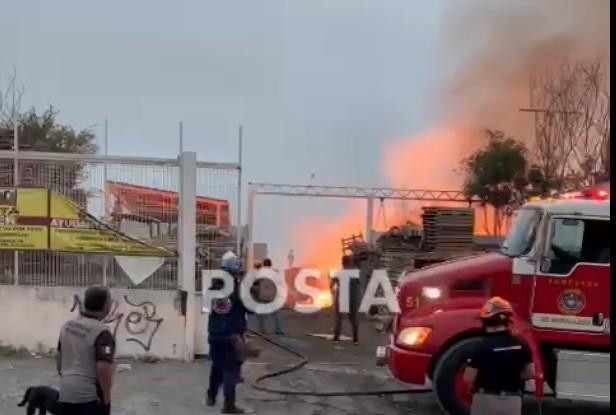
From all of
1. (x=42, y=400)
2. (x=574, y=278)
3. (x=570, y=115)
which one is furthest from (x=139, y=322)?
(x=570, y=115)

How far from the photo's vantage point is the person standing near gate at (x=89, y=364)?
5.30 metres

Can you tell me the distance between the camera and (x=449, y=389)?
8484 millimetres

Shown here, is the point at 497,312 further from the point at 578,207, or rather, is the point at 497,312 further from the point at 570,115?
the point at 570,115

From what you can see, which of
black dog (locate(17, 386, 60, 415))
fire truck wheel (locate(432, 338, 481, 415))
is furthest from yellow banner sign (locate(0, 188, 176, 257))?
black dog (locate(17, 386, 60, 415))

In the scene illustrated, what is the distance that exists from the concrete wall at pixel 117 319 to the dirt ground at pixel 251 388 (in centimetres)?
27

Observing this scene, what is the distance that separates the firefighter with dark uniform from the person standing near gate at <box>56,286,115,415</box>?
10.2ft

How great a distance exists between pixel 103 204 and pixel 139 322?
1.59m

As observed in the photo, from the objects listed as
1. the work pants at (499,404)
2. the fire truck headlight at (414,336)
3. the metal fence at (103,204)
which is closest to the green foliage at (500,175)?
the metal fence at (103,204)

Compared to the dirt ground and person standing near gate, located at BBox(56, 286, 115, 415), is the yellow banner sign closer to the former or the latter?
the dirt ground

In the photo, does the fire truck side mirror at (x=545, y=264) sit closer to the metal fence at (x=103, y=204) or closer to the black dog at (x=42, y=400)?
the metal fence at (x=103, y=204)

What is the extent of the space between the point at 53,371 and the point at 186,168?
9.79 ft

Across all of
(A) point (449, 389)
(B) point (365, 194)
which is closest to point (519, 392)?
(A) point (449, 389)

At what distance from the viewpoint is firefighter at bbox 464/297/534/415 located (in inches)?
230

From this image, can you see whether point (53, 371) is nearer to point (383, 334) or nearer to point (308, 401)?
point (308, 401)
